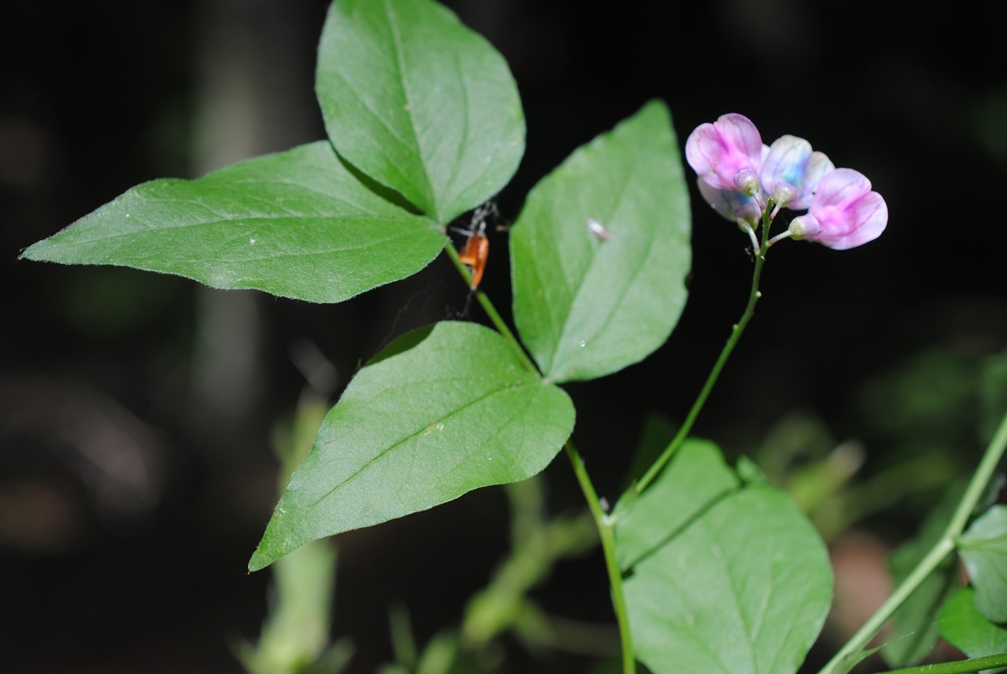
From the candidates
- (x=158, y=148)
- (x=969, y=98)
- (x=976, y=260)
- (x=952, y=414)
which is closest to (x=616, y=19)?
(x=969, y=98)

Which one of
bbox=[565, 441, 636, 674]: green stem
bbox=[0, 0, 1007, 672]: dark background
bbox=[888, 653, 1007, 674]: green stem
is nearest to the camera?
bbox=[888, 653, 1007, 674]: green stem

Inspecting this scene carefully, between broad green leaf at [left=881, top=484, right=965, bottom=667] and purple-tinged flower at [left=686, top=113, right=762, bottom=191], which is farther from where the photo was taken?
broad green leaf at [left=881, top=484, right=965, bottom=667]

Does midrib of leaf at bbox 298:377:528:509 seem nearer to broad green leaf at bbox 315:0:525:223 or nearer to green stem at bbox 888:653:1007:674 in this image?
broad green leaf at bbox 315:0:525:223

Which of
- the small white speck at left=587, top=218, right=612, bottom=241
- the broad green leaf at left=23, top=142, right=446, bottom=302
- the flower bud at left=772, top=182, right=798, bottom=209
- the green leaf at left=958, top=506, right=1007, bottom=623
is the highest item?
the flower bud at left=772, top=182, right=798, bottom=209

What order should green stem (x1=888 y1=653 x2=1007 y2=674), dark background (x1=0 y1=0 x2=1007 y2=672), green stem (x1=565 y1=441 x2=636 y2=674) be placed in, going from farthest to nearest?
dark background (x1=0 y1=0 x2=1007 y2=672) → green stem (x1=565 y1=441 x2=636 y2=674) → green stem (x1=888 y1=653 x2=1007 y2=674)

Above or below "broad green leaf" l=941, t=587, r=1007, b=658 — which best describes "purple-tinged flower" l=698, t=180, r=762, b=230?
above

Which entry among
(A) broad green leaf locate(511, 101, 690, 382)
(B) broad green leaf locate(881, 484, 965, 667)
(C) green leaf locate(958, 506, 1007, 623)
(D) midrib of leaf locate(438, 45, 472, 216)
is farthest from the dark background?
(D) midrib of leaf locate(438, 45, 472, 216)

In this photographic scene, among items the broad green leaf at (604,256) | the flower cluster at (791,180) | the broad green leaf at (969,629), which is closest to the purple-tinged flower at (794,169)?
the flower cluster at (791,180)
